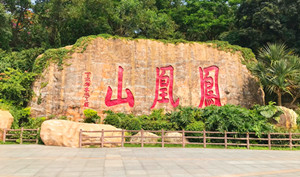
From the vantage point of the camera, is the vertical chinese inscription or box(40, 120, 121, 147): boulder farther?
the vertical chinese inscription

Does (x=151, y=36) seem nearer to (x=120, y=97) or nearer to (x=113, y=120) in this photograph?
(x=120, y=97)

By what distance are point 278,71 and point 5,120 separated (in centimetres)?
1407

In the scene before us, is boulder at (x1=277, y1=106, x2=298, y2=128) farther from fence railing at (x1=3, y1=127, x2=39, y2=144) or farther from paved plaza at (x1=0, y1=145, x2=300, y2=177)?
fence railing at (x1=3, y1=127, x2=39, y2=144)

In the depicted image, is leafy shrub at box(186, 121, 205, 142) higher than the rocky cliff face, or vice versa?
the rocky cliff face

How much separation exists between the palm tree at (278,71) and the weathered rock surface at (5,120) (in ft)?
43.4

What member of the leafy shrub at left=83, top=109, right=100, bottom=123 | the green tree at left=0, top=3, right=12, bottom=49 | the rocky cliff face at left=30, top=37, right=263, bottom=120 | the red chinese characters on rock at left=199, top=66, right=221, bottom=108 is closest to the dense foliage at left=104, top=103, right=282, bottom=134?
the leafy shrub at left=83, top=109, right=100, bottom=123

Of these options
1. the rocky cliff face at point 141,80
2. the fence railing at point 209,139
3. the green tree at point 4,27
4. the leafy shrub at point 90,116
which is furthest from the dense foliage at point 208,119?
the green tree at point 4,27

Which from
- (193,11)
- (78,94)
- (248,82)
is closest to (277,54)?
(248,82)

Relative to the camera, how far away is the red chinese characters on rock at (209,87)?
14.0 meters

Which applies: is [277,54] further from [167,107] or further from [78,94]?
[78,94]

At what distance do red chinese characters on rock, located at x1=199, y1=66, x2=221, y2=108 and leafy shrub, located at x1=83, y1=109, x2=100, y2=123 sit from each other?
20.0 ft

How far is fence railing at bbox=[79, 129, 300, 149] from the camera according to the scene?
9.44 meters

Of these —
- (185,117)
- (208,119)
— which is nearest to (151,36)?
(185,117)

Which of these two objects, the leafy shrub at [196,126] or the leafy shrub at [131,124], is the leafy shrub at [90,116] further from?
the leafy shrub at [196,126]
